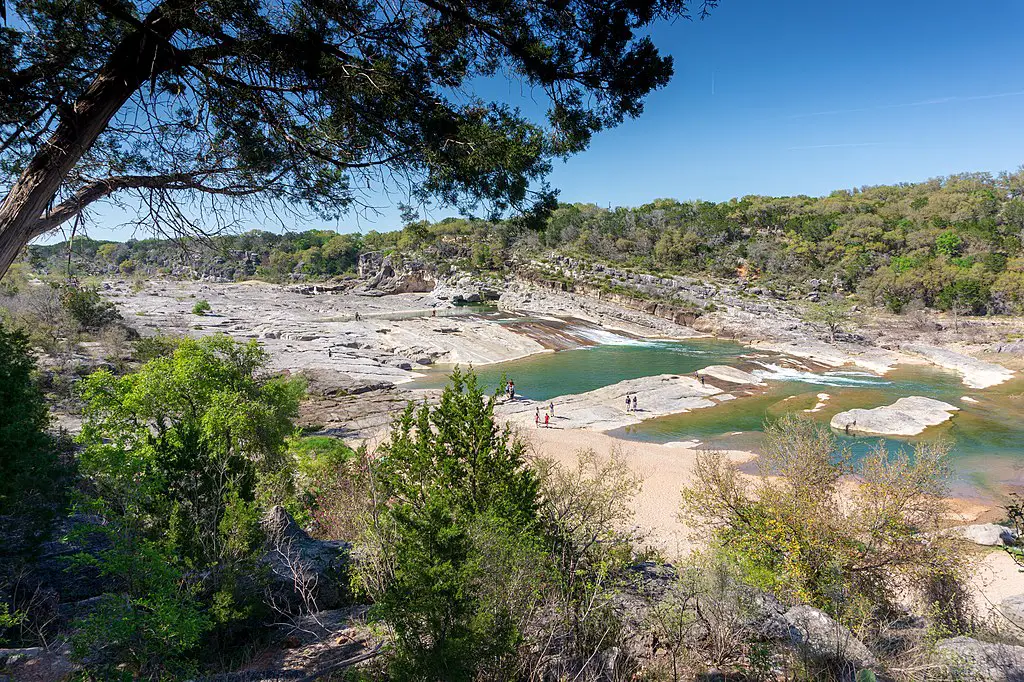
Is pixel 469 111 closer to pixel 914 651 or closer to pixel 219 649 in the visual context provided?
pixel 219 649

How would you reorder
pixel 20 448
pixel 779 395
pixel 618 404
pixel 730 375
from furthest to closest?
pixel 730 375 < pixel 779 395 < pixel 618 404 < pixel 20 448

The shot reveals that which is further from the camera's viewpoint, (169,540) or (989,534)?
(989,534)

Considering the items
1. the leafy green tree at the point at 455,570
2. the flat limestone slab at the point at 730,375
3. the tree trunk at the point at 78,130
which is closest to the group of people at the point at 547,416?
the flat limestone slab at the point at 730,375

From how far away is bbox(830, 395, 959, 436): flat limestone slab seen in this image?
28.9 meters

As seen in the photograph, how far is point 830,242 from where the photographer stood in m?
80.9

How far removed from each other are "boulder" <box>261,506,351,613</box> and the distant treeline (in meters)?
39.9

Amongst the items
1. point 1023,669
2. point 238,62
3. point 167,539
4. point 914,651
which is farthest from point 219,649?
point 1023,669

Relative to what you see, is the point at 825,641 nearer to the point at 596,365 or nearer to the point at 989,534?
the point at 989,534

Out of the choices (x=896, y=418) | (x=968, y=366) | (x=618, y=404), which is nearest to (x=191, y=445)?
(x=618, y=404)

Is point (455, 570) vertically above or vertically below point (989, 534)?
above

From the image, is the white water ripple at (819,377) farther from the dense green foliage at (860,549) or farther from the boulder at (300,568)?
the boulder at (300,568)

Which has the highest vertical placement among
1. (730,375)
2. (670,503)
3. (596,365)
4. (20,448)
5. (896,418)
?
(20,448)

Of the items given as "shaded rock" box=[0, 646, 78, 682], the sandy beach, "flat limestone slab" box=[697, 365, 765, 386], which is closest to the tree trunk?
"shaded rock" box=[0, 646, 78, 682]

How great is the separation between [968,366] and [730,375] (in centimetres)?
2226
